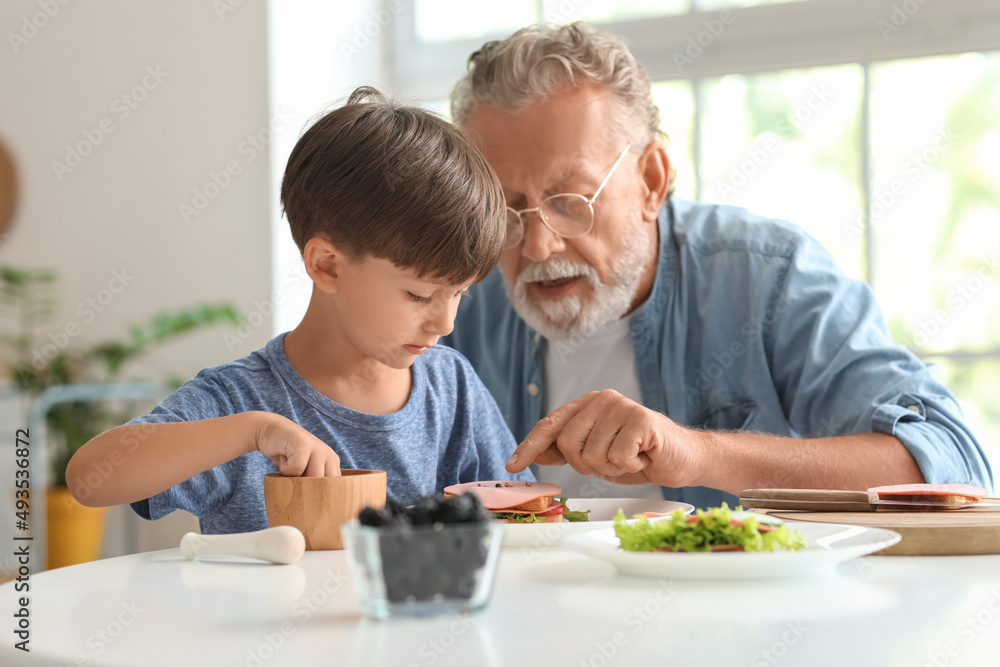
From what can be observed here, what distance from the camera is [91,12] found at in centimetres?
345

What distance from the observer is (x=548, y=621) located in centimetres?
59

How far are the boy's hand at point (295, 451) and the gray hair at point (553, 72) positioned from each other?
0.95m

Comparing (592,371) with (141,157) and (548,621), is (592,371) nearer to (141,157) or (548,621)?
(548,621)

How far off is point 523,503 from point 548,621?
1.22 ft

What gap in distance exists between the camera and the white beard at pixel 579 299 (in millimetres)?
1691

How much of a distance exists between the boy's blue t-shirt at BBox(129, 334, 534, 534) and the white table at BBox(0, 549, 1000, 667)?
0.37 m

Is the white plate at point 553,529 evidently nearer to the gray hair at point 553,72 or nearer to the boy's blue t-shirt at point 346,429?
the boy's blue t-shirt at point 346,429

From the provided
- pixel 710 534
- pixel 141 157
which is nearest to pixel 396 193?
pixel 710 534

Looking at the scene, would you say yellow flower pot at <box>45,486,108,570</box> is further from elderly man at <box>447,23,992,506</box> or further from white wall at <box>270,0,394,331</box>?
elderly man at <box>447,23,992,506</box>

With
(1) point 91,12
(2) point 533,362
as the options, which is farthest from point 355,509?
(1) point 91,12

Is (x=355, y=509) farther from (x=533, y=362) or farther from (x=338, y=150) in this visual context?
(x=533, y=362)

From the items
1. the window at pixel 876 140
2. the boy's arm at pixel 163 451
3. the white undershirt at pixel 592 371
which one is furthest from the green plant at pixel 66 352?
the boy's arm at pixel 163 451

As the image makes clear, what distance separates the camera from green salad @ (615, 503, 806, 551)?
0.72 m

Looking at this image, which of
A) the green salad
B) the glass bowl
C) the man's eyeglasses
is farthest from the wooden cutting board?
the man's eyeglasses
